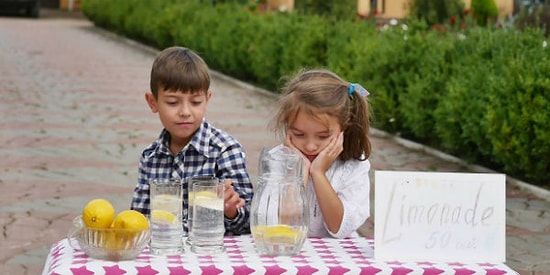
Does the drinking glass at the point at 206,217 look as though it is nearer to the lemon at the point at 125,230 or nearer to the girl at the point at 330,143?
the lemon at the point at 125,230

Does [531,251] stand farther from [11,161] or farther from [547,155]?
[11,161]

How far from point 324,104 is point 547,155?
4.76 metres

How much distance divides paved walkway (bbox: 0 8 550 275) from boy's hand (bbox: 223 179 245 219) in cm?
214

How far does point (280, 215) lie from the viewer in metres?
3.10

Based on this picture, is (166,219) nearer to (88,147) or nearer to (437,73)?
(88,147)

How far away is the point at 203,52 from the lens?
714 inches

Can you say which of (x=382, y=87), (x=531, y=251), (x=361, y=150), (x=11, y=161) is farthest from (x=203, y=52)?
(x=361, y=150)

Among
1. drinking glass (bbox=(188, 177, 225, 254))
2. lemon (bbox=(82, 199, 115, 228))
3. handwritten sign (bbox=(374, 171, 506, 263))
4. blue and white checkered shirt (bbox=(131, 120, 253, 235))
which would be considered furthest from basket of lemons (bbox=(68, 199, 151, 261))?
blue and white checkered shirt (bbox=(131, 120, 253, 235))

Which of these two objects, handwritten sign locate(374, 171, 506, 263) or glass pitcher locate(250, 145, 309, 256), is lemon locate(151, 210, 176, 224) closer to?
glass pitcher locate(250, 145, 309, 256)

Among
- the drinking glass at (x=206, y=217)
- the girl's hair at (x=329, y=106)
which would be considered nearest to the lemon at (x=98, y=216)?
the drinking glass at (x=206, y=217)

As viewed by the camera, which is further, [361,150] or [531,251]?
[531,251]

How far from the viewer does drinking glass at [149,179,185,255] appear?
310 cm

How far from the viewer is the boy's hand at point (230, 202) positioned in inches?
139

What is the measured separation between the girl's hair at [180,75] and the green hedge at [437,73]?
217 cm
